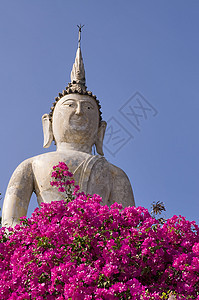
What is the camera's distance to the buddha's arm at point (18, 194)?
6.51 metres

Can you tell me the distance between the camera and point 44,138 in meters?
7.87

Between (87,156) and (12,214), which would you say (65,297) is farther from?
(87,156)

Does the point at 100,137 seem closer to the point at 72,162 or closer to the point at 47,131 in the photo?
the point at 47,131

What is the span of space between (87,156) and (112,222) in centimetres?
290

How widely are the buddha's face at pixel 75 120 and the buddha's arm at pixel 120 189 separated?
0.75 metres

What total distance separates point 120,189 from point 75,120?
1.39 meters

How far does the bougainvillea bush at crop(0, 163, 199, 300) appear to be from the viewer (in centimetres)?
360

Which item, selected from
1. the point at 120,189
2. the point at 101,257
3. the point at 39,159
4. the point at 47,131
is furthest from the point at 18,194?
the point at 101,257

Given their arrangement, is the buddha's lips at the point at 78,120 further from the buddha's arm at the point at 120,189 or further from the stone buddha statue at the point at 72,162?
the buddha's arm at the point at 120,189

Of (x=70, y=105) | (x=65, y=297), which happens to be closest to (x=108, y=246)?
(x=65, y=297)

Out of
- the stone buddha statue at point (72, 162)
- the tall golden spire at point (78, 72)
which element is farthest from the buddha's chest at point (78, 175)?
the tall golden spire at point (78, 72)

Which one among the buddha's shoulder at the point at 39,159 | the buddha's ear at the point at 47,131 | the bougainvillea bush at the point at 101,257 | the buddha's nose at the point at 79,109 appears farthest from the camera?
the buddha's ear at the point at 47,131

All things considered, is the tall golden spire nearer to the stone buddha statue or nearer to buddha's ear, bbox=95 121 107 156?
the stone buddha statue

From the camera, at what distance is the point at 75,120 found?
289 inches
